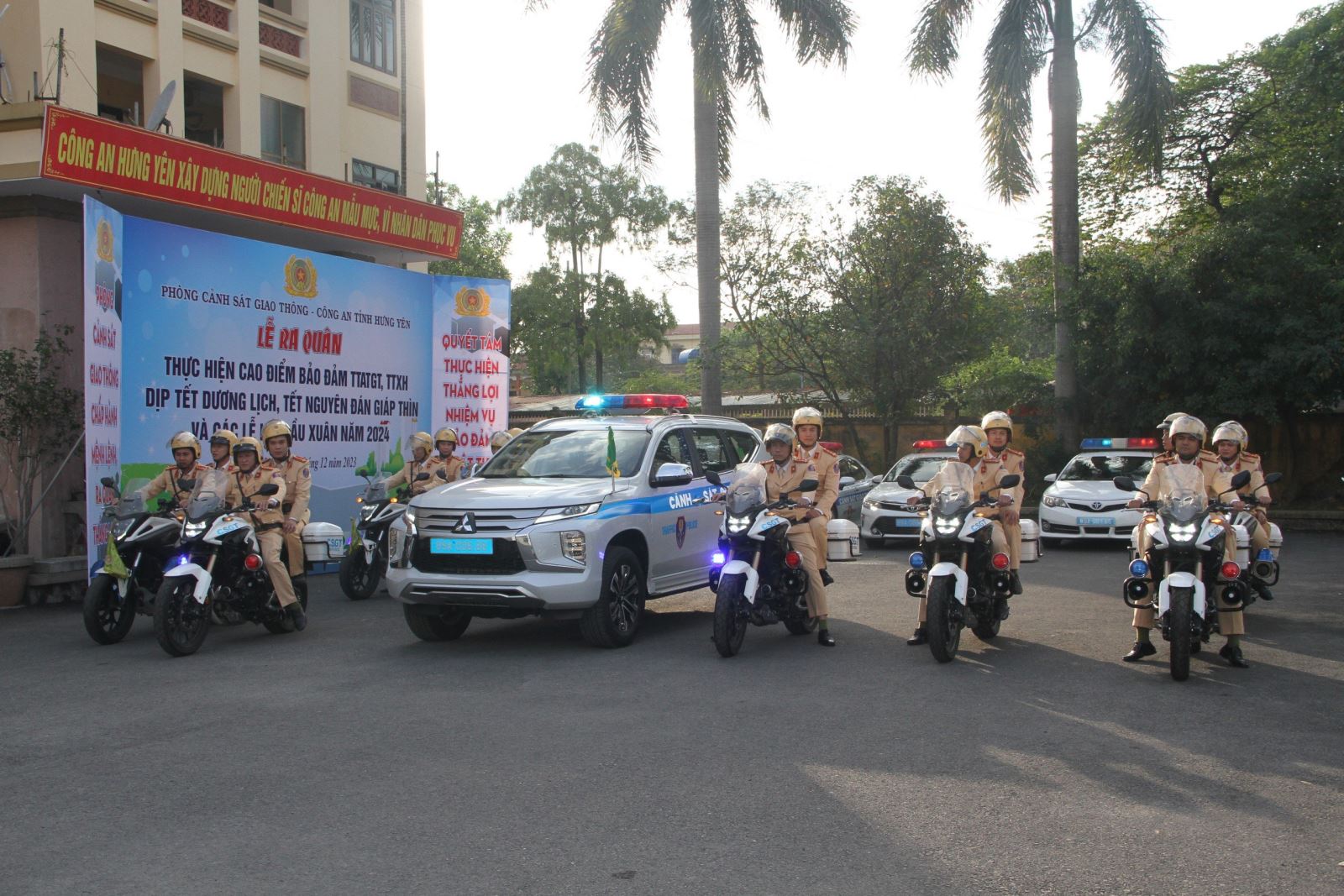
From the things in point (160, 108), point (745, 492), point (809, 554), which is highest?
point (160, 108)

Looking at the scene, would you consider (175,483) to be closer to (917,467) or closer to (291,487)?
(291,487)

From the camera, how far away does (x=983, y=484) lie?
10.5 metres

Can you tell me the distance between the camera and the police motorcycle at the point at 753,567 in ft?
30.6

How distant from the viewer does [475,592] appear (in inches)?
369

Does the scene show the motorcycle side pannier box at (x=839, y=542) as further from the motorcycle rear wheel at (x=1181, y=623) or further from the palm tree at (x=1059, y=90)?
the palm tree at (x=1059, y=90)

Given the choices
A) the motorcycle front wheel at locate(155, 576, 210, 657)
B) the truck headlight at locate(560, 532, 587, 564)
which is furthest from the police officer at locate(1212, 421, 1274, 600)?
the motorcycle front wheel at locate(155, 576, 210, 657)

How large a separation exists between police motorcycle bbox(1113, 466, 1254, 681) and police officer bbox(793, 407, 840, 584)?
2.40 metres

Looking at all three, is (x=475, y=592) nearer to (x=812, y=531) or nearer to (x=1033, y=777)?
(x=812, y=531)

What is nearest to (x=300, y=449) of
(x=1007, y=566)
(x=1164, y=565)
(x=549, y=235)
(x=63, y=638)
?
(x=63, y=638)

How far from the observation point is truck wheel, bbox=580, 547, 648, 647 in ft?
32.0

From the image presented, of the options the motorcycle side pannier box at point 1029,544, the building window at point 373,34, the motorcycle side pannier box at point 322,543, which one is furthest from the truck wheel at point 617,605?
the building window at point 373,34

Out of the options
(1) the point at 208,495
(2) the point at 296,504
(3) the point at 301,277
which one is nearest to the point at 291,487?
(2) the point at 296,504

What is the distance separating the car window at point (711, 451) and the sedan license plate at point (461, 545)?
2.72 meters

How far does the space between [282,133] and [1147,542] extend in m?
17.5
